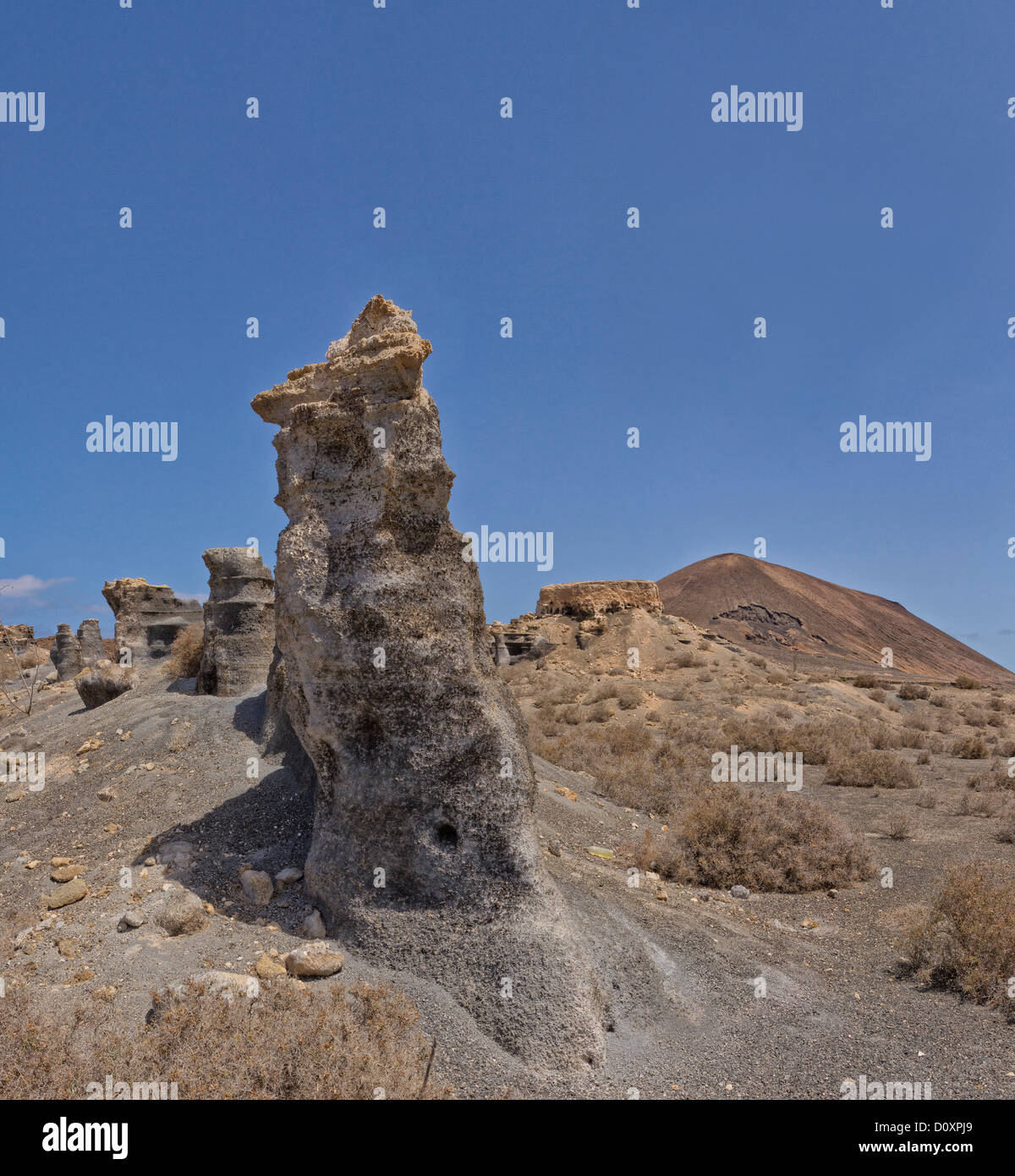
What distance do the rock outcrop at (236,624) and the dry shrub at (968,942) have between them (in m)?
8.63

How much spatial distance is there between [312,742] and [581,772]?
7.76 metres

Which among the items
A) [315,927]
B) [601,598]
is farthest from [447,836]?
[601,598]

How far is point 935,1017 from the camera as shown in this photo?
15.4ft

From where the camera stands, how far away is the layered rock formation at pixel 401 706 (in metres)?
4.45

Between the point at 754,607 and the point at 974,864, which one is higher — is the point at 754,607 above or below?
above

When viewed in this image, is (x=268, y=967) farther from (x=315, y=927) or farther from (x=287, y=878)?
(x=287, y=878)

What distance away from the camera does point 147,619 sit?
703 inches

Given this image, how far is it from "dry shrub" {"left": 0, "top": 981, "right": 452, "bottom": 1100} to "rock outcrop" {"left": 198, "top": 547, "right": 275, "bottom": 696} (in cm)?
703

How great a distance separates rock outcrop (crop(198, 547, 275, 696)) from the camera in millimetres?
10641

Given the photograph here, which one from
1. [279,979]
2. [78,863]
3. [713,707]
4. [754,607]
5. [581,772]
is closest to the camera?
[279,979]

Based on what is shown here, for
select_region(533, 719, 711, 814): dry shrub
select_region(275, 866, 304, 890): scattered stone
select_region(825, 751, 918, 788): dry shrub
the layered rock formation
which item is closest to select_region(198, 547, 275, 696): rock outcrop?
select_region(533, 719, 711, 814): dry shrub

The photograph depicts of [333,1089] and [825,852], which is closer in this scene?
[333,1089]

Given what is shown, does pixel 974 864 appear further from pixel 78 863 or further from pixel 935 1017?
pixel 78 863
